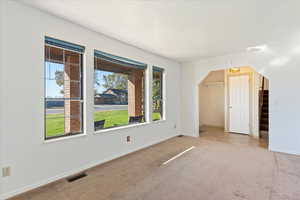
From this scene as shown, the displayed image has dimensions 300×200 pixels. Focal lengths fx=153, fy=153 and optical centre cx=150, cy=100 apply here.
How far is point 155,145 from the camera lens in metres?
4.11

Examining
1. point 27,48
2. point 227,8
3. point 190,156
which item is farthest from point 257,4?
point 27,48

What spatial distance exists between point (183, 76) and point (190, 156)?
288 centimetres

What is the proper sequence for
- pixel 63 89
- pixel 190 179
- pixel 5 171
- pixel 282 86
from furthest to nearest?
pixel 282 86 → pixel 63 89 → pixel 190 179 → pixel 5 171

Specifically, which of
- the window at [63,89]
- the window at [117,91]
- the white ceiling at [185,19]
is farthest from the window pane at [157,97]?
the window at [63,89]

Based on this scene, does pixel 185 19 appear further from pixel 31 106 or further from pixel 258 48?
pixel 31 106

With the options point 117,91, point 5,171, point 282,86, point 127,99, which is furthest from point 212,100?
point 5,171

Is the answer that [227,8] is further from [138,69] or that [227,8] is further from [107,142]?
[107,142]

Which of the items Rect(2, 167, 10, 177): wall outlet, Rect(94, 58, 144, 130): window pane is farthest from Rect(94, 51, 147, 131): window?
Rect(2, 167, 10, 177): wall outlet

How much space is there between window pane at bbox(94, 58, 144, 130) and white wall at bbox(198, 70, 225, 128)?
3.78 m

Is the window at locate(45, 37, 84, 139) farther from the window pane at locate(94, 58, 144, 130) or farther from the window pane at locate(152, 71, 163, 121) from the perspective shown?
the window pane at locate(152, 71, 163, 121)

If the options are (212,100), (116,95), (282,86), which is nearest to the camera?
(116,95)

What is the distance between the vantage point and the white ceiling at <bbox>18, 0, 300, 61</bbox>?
6.66 ft

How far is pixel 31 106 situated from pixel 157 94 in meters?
3.11

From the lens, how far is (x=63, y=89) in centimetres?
254
